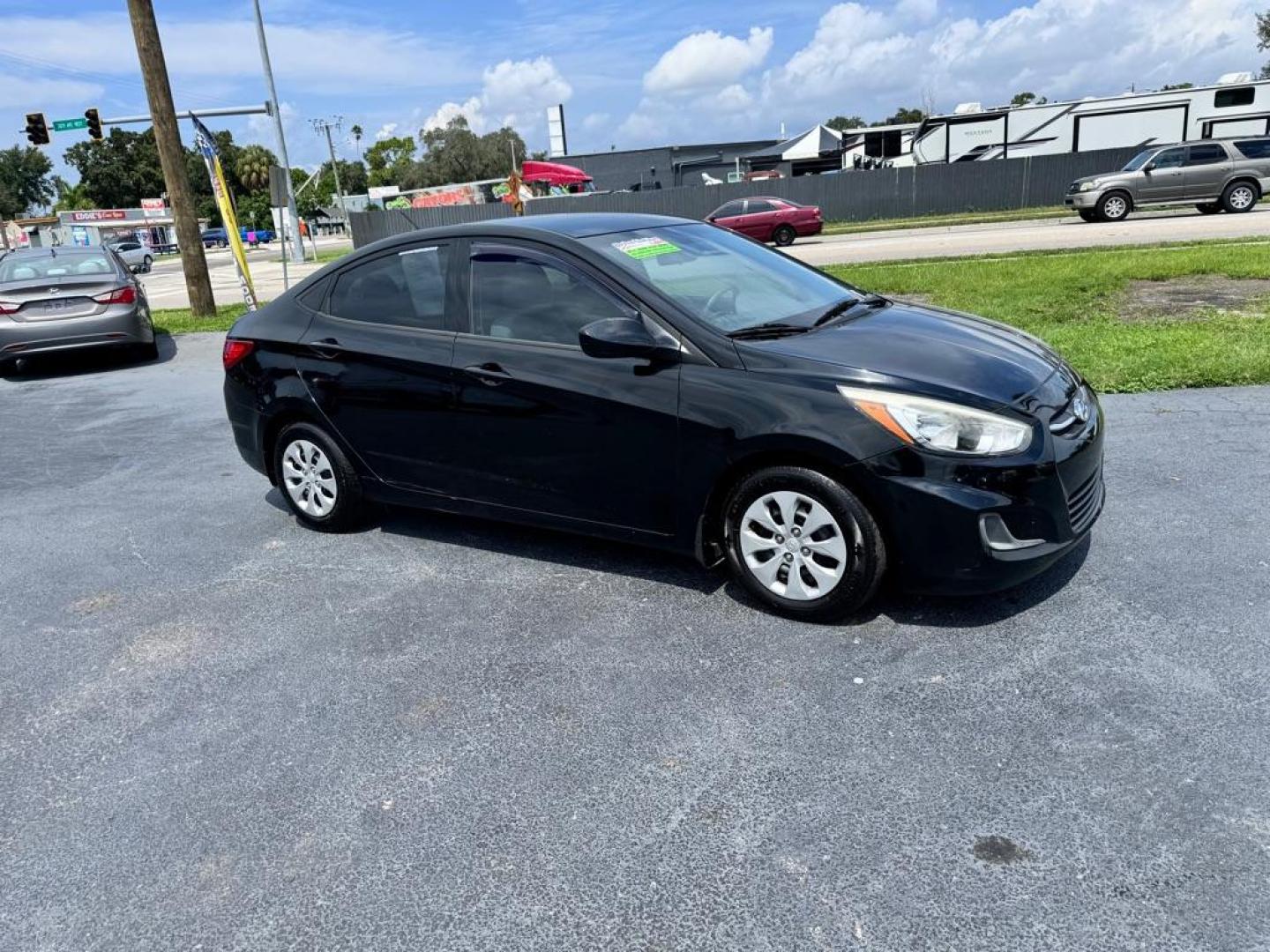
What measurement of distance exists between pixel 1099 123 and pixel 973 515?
118 ft

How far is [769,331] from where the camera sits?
4.19 metres

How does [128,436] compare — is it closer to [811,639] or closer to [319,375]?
[319,375]

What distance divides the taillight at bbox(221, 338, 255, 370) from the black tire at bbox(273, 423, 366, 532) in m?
0.51

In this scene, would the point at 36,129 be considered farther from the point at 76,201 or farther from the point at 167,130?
the point at 76,201

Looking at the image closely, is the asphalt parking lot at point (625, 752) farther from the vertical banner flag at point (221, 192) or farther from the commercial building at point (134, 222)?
the commercial building at point (134, 222)

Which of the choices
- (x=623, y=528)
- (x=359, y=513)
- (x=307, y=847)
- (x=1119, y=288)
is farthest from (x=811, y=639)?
(x=1119, y=288)

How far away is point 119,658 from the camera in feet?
13.4

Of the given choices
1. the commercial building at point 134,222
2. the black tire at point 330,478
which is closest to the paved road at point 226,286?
the black tire at point 330,478

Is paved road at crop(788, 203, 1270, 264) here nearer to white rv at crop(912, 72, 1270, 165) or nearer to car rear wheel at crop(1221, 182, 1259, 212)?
car rear wheel at crop(1221, 182, 1259, 212)

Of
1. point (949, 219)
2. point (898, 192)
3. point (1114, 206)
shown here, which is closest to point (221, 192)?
point (1114, 206)

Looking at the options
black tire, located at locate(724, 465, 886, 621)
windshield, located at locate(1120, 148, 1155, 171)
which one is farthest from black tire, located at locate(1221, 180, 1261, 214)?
black tire, located at locate(724, 465, 886, 621)

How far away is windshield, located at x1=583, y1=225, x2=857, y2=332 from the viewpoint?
4285 mm

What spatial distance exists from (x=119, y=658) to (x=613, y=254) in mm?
2731

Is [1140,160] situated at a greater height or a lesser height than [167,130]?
lesser
